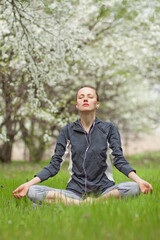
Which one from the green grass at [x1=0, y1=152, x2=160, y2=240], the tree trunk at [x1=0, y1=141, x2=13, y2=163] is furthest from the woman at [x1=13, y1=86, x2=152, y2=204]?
the tree trunk at [x1=0, y1=141, x2=13, y2=163]

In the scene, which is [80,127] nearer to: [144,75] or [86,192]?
[86,192]

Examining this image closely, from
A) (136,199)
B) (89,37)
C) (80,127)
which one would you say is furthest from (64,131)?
(89,37)

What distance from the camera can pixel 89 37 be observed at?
11.1m

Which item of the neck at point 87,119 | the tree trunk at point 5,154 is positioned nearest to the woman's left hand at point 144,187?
the neck at point 87,119

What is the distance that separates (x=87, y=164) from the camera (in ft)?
13.3

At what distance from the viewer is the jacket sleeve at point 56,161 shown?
3.94 m

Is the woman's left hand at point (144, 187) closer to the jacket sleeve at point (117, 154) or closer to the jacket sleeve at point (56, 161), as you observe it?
the jacket sleeve at point (117, 154)

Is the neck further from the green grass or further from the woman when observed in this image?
the green grass

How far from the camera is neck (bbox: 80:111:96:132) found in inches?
165

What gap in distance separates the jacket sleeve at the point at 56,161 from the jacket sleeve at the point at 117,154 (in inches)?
26.1

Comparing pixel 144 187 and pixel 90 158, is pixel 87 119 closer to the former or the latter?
pixel 90 158

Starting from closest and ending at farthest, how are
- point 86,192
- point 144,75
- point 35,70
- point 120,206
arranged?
point 120,206, point 86,192, point 35,70, point 144,75

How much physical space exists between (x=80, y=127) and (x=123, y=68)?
9.24 meters

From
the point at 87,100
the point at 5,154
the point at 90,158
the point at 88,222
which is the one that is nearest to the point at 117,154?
the point at 90,158
